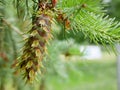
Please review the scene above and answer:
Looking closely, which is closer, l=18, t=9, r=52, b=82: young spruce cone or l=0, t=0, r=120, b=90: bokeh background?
l=18, t=9, r=52, b=82: young spruce cone

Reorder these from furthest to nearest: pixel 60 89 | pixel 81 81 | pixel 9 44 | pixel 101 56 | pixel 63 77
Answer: pixel 101 56 < pixel 81 81 < pixel 60 89 < pixel 63 77 < pixel 9 44

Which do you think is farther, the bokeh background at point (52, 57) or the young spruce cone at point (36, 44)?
the bokeh background at point (52, 57)

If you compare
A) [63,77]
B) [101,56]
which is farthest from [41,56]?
[101,56]

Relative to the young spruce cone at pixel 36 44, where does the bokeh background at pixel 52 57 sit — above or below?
below

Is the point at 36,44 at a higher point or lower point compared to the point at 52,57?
higher

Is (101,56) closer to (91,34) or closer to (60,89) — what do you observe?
(60,89)

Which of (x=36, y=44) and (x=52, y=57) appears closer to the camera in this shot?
(x=36, y=44)

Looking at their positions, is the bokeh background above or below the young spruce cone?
below

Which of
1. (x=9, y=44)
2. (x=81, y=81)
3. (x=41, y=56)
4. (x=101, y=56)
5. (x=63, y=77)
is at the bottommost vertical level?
(x=101, y=56)
